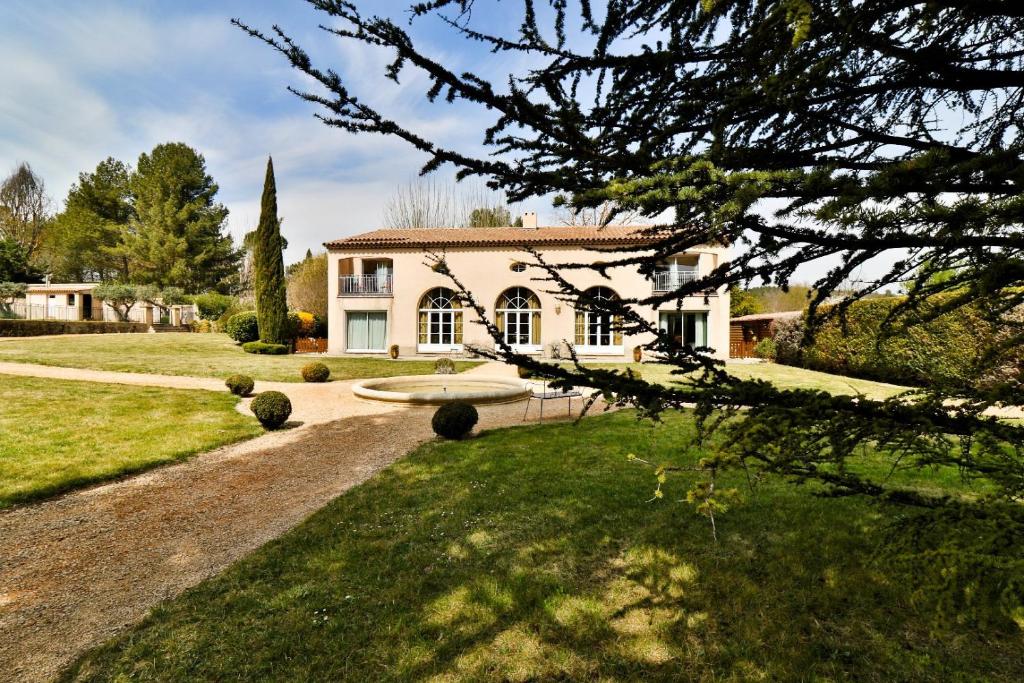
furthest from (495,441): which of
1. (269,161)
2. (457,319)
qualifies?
(269,161)

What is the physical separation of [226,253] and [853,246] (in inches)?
1885

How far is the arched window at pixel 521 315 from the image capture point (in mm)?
22031

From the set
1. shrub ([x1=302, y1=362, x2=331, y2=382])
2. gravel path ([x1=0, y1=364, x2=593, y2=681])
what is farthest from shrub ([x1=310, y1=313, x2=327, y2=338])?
gravel path ([x1=0, y1=364, x2=593, y2=681])

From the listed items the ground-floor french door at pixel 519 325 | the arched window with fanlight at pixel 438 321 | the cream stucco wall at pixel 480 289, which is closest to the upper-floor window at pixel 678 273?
the cream stucco wall at pixel 480 289

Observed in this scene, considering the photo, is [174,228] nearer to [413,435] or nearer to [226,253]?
[226,253]

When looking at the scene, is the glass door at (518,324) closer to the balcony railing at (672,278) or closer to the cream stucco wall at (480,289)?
the cream stucco wall at (480,289)

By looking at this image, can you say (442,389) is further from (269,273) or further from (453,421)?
(269,273)

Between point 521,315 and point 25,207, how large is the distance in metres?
49.8

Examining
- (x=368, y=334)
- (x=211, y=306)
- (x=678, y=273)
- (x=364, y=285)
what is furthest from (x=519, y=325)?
(x=211, y=306)

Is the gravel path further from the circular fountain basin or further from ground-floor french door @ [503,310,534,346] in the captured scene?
ground-floor french door @ [503,310,534,346]

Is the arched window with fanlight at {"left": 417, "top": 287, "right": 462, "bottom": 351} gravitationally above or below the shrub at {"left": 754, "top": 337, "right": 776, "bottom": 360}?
above

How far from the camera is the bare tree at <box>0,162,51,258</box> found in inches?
1596

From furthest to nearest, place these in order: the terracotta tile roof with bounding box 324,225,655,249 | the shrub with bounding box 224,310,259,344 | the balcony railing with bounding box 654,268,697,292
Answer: the shrub with bounding box 224,310,259,344 → the balcony railing with bounding box 654,268,697,292 → the terracotta tile roof with bounding box 324,225,655,249

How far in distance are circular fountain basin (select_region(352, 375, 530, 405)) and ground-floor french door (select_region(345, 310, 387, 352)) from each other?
31.8 ft
